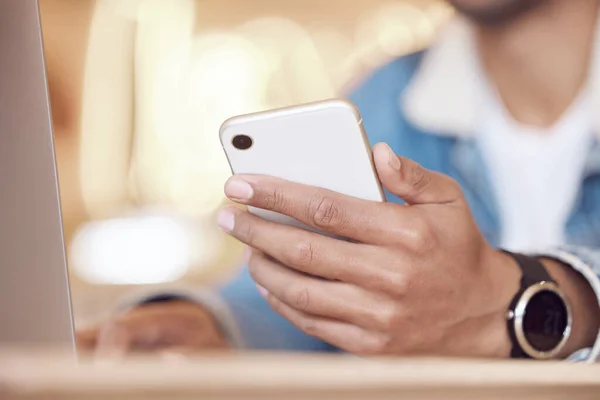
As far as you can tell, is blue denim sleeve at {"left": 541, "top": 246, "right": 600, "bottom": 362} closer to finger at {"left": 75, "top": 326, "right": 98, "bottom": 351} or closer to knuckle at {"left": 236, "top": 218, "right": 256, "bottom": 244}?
knuckle at {"left": 236, "top": 218, "right": 256, "bottom": 244}

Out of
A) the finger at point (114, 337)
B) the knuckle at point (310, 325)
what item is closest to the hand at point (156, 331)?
the finger at point (114, 337)

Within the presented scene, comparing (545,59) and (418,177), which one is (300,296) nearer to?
(418,177)

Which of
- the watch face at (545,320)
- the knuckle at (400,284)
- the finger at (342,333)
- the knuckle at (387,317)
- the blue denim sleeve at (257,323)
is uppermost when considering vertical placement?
the knuckle at (400,284)

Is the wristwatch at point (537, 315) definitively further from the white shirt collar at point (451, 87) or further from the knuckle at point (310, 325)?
the white shirt collar at point (451, 87)

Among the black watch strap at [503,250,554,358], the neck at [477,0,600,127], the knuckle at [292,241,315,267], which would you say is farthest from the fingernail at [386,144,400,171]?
the neck at [477,0,600,127]

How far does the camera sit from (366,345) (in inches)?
23.3

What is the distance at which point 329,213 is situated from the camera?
0.54 meters

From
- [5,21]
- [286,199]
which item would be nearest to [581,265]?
[286,199]

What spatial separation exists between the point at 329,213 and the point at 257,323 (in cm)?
55

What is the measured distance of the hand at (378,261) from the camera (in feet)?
1.79

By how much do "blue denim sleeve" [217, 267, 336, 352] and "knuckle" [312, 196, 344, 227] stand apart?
1.64 ft

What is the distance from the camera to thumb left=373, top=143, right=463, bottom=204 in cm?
54

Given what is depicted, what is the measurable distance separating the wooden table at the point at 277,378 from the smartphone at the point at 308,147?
1.07 feet

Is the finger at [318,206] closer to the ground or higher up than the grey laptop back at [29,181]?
closer to the ground
